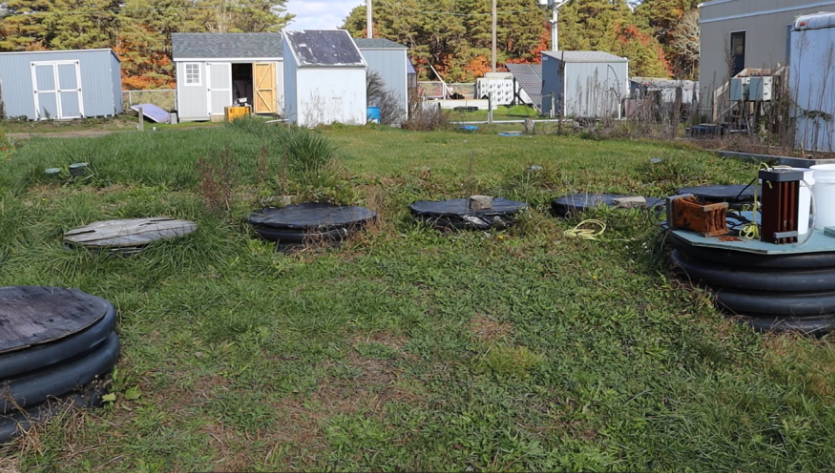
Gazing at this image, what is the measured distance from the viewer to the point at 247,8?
43844 mm

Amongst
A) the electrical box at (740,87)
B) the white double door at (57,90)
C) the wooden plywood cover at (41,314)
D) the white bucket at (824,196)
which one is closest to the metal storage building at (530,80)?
the electrical box at (740,87)

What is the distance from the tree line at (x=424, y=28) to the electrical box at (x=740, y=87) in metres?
23.9

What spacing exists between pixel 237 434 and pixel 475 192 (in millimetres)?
5158

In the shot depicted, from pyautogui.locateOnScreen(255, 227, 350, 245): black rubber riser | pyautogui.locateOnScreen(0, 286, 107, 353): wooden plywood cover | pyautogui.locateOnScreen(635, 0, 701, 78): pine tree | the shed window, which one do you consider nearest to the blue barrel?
the shed window

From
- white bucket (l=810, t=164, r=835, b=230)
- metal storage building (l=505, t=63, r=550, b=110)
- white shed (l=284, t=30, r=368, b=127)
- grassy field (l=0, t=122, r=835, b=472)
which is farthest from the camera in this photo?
metal storage building (l=505, t=63, r=550, b=110)

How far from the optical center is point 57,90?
2544 cm

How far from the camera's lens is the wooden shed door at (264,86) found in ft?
91.1

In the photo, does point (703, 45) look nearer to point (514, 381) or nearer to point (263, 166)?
point (263, 166)

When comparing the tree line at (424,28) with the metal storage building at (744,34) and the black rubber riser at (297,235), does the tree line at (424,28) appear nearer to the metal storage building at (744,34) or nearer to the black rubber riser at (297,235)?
the metal storage building at (744,34)

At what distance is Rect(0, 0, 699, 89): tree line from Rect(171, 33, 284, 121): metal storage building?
10353 mm

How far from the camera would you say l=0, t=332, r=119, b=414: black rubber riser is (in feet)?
10.4

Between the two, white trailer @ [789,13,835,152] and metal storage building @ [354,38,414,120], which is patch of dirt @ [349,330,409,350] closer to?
white trailer @ [789,13,835,152]

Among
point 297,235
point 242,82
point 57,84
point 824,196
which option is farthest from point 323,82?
point 824,196

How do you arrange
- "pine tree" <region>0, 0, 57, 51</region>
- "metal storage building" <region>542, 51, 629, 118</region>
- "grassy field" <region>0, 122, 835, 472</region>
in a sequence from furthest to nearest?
"pine tree" <region>0, 0, 57, 51</region> → "metal storage building" <region>542, 51, 629, 118</region> → "grassy field" <region>0, 122, 835, 472</region>
